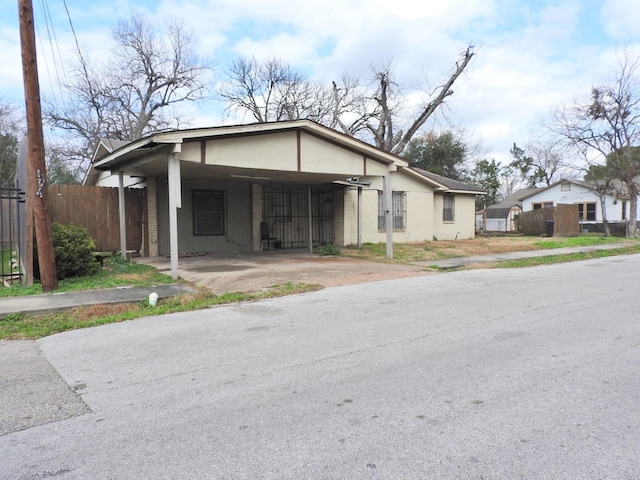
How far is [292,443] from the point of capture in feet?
10.0

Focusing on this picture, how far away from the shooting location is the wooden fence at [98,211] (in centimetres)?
1271

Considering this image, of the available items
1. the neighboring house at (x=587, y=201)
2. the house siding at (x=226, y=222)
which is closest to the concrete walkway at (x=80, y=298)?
the house siding at (x=226, y=222)

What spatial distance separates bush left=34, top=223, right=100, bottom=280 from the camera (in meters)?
9.73

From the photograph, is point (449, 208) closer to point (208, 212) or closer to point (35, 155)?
point (208, 212)

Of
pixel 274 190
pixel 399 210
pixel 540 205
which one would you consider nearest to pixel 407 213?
pixel 399 210

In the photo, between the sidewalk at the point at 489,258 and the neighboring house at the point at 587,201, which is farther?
the neighboring house at the point at 587,201

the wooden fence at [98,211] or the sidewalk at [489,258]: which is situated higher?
the wooden fence at [98,211]

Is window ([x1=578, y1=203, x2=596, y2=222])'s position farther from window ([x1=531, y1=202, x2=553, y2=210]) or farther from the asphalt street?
the asphalt street

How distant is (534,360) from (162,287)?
7.06 meters

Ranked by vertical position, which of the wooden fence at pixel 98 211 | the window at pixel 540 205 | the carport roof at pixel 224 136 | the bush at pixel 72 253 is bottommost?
the bush at pixel 72 253

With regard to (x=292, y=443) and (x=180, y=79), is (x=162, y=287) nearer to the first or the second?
(x=292, y=443)

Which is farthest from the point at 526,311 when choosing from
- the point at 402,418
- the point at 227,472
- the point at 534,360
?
the point at 227,472

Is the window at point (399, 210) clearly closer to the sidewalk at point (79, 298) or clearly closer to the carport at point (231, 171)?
the carport at point (231, 171)

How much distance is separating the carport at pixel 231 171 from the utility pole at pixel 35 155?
2.20m
